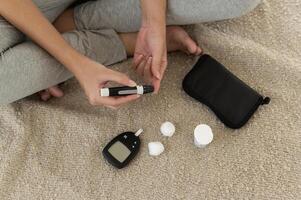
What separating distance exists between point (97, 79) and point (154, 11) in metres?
0.19

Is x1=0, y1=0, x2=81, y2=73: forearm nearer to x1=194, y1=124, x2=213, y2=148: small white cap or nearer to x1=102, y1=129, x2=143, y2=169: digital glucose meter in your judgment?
x1=102, y1=129, x2=143, y2=169: digital glucose meter

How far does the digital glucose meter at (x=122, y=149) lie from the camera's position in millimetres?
877

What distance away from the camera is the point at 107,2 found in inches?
37.4

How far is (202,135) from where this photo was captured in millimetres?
878

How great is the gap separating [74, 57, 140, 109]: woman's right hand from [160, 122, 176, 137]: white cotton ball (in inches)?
4.9

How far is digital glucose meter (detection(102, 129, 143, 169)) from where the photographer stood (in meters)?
0.88

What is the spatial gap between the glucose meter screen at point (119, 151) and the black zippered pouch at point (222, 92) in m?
0.21

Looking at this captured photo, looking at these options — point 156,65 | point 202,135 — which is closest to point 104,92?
point 156,65

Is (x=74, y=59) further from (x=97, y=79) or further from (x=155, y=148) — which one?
(x=155, y=148)

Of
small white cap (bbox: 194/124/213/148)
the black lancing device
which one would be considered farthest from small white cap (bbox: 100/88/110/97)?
small white cap (bbox: 194/124/213/148)

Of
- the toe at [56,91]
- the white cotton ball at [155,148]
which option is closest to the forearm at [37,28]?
the toe at [56,91]

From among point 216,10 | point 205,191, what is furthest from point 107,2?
point 205,191

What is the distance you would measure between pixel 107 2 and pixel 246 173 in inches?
20.2

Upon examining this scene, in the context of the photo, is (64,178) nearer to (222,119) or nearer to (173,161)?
(173,161)
